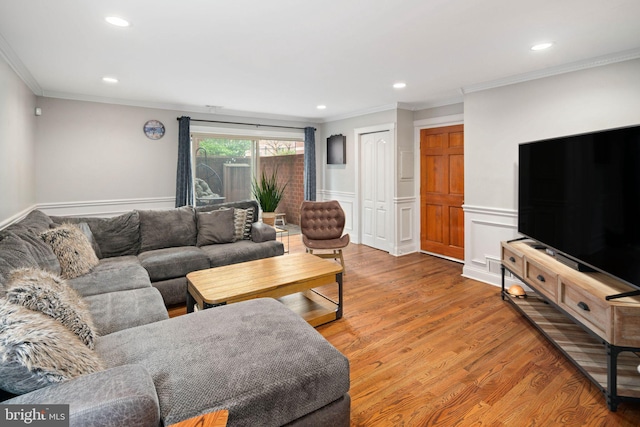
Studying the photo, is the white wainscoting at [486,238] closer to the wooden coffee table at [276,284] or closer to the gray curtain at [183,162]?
the wooden coffee table at [276,284]

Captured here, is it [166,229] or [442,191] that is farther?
[442,191]

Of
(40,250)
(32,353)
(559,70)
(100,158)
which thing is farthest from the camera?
(100,158)

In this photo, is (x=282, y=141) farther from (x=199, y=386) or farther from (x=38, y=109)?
(x=199, y=386)

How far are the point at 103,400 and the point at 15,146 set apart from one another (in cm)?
331

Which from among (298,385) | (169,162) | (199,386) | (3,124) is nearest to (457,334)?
(298,385)

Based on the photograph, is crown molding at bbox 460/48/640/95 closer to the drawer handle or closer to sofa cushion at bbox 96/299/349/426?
the drawer handle

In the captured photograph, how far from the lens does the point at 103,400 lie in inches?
40.3

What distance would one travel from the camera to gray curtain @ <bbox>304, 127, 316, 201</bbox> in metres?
6.52

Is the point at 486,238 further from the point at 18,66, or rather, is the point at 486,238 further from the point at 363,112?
the point at 18,66

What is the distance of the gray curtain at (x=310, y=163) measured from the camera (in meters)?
6.52

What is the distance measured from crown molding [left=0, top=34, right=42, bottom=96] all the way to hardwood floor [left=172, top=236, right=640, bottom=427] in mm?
2627

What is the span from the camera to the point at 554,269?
8.05 feet

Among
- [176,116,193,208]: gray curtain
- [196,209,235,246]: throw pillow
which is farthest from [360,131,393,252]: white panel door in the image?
[176,116,193,208]: gray curtain

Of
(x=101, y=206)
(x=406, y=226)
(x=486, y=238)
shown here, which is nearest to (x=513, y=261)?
(x=486, y=238)
